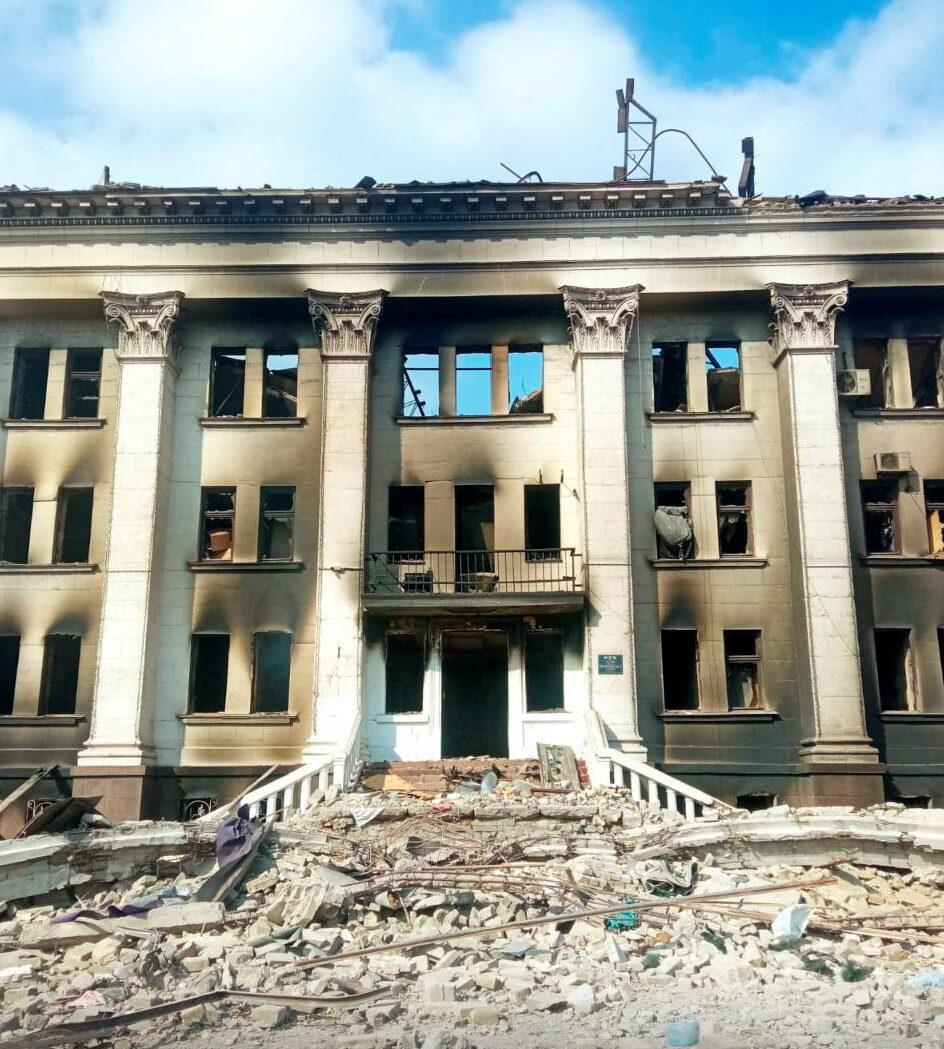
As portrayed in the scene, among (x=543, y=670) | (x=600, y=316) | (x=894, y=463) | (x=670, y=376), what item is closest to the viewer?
(x=543, y=670)

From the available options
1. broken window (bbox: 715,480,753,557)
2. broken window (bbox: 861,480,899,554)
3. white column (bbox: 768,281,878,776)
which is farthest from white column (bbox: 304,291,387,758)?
broken window (bbox: 861,480,899,554)

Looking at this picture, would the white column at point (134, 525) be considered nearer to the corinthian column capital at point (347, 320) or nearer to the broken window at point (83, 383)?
the broken window at point (83, 383)

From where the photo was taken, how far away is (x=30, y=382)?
23.7 m

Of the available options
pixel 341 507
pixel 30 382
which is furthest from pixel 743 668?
pixel 30 382

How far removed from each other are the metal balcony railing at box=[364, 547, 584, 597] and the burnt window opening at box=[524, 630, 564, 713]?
3.46ft

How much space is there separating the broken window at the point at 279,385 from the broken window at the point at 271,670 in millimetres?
5056

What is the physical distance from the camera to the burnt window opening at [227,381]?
23.4m

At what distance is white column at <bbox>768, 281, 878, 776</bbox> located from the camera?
20266 mm

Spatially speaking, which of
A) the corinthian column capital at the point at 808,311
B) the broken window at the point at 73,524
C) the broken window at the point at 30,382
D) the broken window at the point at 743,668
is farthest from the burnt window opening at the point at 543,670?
the broken window at the point at 30,382

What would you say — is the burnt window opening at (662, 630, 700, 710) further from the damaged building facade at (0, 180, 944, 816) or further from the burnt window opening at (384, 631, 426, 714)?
the burnt window opening at (384, 631, 426, 714)

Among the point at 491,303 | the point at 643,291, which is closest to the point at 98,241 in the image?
the point at 491,303

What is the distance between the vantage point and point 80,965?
33.8 feet

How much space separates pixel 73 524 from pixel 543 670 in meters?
10.9

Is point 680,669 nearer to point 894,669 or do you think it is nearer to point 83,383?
point 894,669
